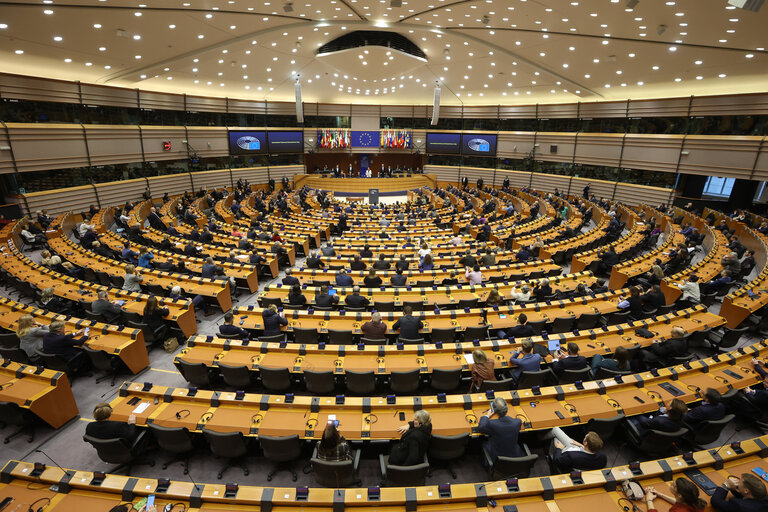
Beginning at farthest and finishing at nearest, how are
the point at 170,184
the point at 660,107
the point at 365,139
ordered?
1. the point at 365,139
2. the point at 170,184
3. the point at 660,107

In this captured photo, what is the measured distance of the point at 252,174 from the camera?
107 feet

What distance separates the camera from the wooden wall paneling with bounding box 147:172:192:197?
25.5m

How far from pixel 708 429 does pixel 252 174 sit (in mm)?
33355

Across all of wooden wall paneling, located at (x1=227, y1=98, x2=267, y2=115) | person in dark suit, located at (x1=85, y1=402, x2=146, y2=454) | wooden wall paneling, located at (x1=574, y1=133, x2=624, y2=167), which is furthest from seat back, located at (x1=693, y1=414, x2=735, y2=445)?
wooden wall paneling, located at (x1=227, y1=98, x2=267, y2=115)

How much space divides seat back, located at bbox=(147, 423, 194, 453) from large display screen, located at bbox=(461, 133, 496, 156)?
34255 mm

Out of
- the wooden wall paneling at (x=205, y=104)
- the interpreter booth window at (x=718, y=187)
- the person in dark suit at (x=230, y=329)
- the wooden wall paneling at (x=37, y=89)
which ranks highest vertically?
the wooden wall paneling at (x=205, y=104)

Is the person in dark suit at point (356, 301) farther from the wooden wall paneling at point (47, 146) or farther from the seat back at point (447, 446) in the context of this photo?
the wooden wall paneling at point (47, 146)

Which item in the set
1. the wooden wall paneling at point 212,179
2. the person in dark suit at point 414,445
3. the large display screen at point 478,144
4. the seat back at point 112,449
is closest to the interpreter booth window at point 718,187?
the large display screen at point 478,144

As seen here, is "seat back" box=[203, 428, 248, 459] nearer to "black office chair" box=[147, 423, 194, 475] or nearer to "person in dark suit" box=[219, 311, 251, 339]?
"black office chair" box=[147, 423, 194, 475]

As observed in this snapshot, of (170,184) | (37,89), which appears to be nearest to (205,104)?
(170,184)

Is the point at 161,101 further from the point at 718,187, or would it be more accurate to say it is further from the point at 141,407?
the point at 718,187

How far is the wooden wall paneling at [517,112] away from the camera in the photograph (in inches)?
1242

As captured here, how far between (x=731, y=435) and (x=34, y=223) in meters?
25.1

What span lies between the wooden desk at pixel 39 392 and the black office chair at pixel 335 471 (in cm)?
499
